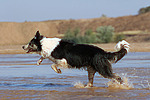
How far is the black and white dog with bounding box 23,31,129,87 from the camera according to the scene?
8742 millimetres

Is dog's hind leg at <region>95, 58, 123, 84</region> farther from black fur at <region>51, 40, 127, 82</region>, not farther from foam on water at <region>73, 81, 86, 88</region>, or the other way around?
foam on water at <region>73, 81, 86, 88</region>

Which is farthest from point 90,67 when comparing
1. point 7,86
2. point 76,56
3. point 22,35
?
point 22,35

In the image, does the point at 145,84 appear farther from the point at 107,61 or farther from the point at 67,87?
the point at 67,87

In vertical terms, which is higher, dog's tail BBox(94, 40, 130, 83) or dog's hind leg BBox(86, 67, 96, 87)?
dog's tail BBox(94, 40, 130, 83)

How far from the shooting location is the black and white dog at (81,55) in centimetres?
874

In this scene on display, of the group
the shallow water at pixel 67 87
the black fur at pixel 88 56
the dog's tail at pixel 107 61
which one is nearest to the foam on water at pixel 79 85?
the shallow water at pixel 67 87

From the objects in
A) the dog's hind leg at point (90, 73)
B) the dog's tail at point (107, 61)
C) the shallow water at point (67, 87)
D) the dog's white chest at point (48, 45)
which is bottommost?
the shallow water at point (67, 87)

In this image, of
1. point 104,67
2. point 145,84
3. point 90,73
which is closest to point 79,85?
point 90,73

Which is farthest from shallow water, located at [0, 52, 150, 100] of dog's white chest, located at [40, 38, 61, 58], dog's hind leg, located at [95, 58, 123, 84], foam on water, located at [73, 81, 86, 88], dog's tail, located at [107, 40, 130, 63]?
dog's tail, located at [107, 40, 130, 63]

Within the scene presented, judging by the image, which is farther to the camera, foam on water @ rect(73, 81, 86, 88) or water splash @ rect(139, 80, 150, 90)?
foam on water @ rect(73, 81, 86, 88)

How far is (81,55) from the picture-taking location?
29.3 feet

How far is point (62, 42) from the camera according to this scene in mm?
9305

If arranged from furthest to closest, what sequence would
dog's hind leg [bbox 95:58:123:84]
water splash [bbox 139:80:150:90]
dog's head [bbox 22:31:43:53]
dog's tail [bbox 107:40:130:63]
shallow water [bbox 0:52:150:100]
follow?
1. dog's head [bbox 22:31:43:53]
2. water splash [bbox 139:80:150:90]
3. dog's tail [bbox 107:40:130:63]
4. dog's hind leg [bbox 95:58:123:84]
5. shallow water [bbox 0:52:150:100]

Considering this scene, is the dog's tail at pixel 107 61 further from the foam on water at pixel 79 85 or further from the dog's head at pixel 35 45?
the dog's head at pixel 35 45
